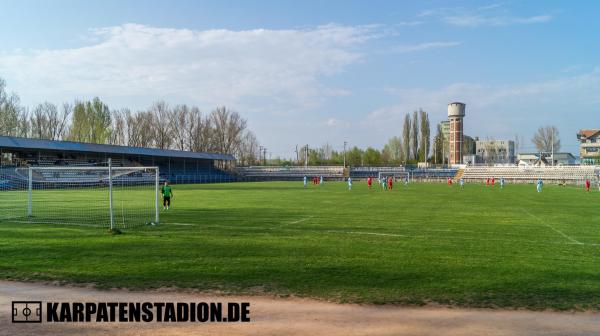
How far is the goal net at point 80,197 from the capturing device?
735 inches

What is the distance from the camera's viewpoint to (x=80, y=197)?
3266cm

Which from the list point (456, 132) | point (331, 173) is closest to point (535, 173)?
point (331, 173)

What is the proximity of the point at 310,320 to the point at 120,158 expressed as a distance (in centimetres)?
6819

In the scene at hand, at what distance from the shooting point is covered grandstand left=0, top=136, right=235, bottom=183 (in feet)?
175

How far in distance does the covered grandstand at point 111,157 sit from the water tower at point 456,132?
60.8 m

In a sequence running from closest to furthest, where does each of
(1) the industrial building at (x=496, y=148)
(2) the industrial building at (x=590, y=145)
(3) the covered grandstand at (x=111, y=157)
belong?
(3) the covered grandstand at (x=111, y=157) → (2) the industrial building at (x=590, y=145) → (1) the industrial building at (x=496, y=148)

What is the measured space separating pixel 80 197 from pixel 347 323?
30787 millimetres

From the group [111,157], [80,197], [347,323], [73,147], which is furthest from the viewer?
[111,157]

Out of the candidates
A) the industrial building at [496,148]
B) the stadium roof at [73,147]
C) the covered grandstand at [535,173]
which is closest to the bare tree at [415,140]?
the covered grandstand at [535,173]

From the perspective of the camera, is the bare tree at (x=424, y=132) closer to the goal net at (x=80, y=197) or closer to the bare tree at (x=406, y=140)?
the bare tree at (x=406, y=140)

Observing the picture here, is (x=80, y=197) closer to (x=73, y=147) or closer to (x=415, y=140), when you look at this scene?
(x=73, y=147)

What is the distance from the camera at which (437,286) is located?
8305 mm

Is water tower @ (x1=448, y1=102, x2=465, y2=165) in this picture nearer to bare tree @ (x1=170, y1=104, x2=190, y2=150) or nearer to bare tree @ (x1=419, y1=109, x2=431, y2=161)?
bare tree @ (x1=419, y1=109, x2=431, y2=161)

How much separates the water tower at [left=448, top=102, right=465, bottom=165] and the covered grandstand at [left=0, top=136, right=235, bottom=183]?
60830mm
